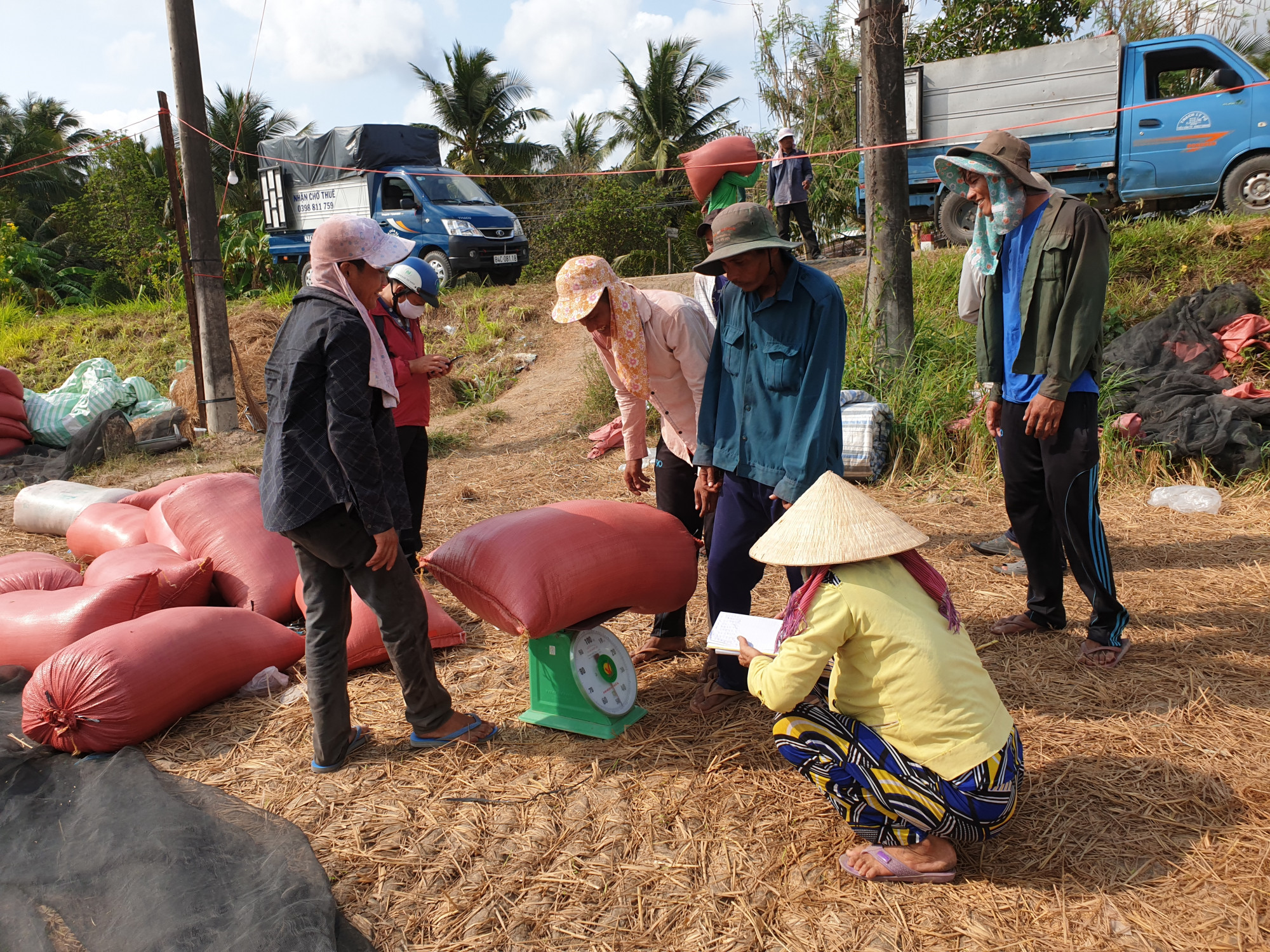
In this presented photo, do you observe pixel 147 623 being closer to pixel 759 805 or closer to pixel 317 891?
pixel 317 891

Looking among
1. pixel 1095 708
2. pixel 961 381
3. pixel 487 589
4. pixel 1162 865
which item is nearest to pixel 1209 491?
pixel 961 381

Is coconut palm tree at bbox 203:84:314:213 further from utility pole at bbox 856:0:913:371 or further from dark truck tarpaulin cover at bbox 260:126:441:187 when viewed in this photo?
utility pole at bbox 856:0:913:371

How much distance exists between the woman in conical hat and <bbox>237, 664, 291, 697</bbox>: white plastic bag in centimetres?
205

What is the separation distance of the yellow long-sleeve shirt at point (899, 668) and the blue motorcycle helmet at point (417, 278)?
2685 millimetres

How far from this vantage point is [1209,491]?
4527 mm

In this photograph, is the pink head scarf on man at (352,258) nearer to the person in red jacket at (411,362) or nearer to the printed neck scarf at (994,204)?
the person in red jacket at (411,362)

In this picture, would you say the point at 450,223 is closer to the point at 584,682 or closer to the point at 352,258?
the point at 352,258

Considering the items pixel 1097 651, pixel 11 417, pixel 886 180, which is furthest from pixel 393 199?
pixel 1097 651

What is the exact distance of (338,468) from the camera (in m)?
2.49

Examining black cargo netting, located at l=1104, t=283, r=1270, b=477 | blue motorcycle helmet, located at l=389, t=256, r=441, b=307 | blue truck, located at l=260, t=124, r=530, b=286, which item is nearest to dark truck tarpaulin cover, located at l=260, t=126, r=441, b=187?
blue truck, located at l=260, t=124, r=530, b=286

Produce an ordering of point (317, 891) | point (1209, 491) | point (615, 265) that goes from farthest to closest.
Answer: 1. point (615, 265)
2. point (1209, 491)
3. point (317, 891)

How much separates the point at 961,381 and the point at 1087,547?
9.57 ft

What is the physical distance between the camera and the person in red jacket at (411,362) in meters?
3.99

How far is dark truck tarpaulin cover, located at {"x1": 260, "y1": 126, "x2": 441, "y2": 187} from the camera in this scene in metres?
13.1
